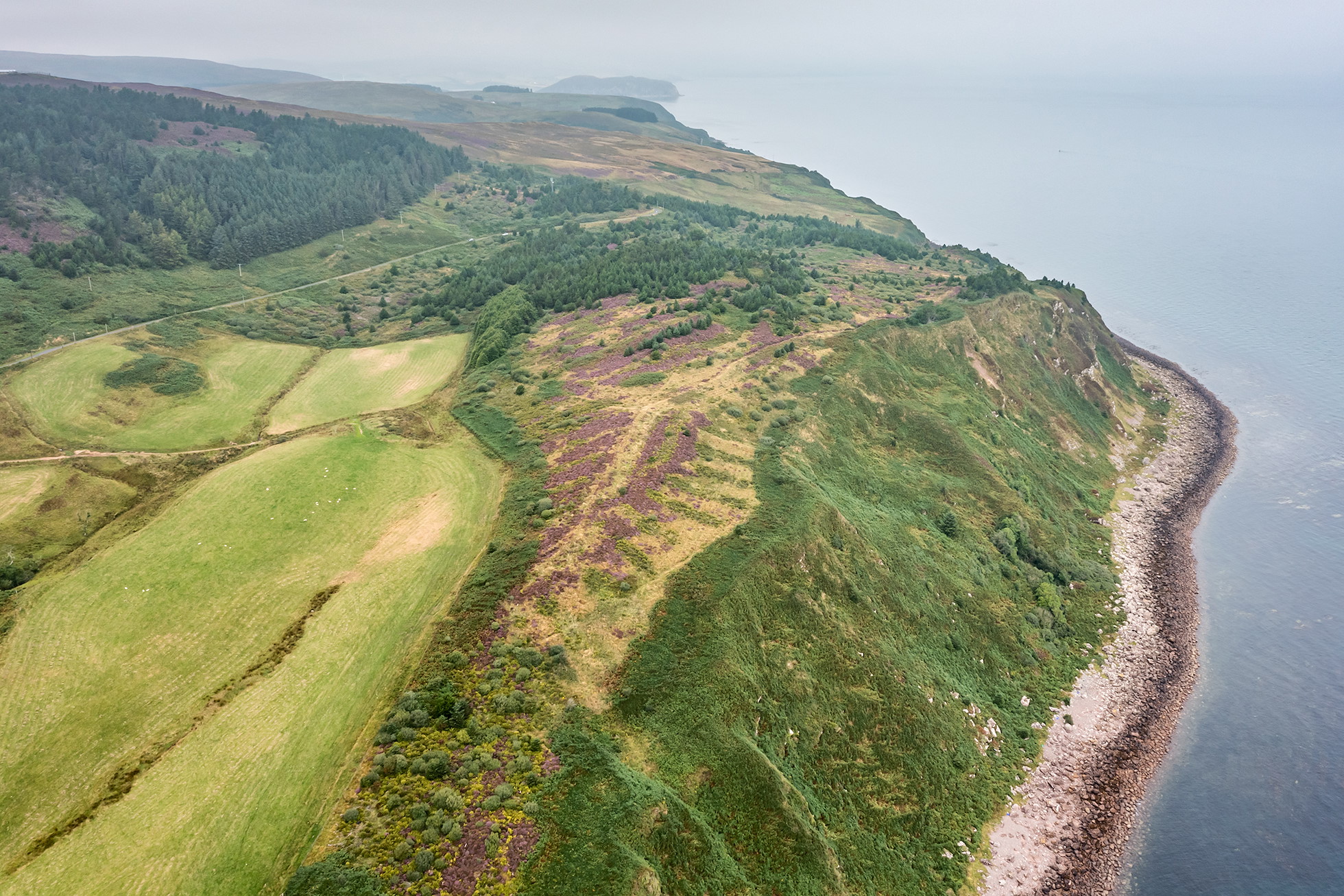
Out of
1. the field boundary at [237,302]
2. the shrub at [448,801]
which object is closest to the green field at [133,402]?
the field boundary at [237,302]

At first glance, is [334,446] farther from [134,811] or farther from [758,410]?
[758,410]

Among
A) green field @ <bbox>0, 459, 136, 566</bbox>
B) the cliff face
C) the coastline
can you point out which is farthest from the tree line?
the coastline

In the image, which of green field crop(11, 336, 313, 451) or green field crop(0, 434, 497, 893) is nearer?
green field crop(0, 434, 497, 893)

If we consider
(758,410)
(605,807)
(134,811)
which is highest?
(758,410)

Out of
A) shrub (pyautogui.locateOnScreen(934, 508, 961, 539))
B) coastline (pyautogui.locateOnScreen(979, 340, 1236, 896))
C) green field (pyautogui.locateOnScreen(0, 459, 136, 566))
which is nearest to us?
coastline (pyautogui.locateOnScreen(979, 340, 1236, 896))

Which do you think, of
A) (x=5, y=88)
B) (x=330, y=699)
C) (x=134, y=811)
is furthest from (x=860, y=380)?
(x=5, y=88)

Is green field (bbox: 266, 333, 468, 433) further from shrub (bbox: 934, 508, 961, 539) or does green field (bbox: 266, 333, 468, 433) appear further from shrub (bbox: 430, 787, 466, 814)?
shrub (bbox: 934, 508, 961, 539)
